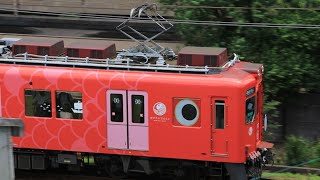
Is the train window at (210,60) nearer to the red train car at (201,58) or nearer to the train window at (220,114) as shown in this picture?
the red train car at (201,58)

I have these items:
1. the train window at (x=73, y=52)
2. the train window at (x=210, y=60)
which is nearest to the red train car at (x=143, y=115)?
the train window at (x=210, y=60)

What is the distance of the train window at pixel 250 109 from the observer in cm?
1421

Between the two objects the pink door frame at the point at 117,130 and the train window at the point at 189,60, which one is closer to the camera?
the pink door frame at the point at 117,130

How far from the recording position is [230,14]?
1788 cm

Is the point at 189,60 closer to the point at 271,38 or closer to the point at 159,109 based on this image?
the point at 159,109

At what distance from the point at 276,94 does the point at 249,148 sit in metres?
4.48

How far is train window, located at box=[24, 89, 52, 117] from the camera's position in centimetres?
1491

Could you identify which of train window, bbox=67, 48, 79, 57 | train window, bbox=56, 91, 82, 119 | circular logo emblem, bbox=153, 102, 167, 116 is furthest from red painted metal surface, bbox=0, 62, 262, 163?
train window, bbox=67, 48, 79, 57

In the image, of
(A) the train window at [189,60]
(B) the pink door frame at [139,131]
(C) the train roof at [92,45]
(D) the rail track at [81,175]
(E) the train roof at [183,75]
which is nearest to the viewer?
(E) the train roof at [183,75]

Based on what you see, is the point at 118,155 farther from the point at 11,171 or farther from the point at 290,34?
the point at 11,171

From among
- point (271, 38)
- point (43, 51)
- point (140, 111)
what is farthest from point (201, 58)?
point (271, 38)

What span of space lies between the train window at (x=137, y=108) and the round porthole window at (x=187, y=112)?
0.77 meters

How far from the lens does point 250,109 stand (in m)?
14.4

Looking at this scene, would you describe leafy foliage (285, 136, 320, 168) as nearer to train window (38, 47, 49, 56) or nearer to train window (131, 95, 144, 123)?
train window (131, 95, 144, 123)
